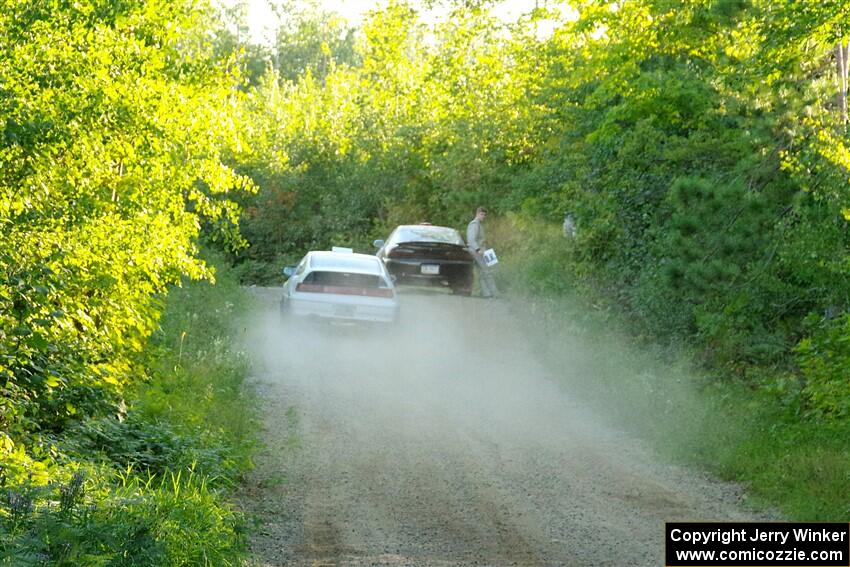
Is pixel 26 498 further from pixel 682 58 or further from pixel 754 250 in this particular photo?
pixel 682 58

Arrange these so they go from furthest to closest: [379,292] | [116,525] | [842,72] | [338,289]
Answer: [379,292], [338,289], [842,72], [116,525]

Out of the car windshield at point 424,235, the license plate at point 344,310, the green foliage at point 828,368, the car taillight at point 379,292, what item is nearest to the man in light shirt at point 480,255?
the car windshield at point 424,235

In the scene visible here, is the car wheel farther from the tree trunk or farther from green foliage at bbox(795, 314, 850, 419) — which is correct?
the tree trunk

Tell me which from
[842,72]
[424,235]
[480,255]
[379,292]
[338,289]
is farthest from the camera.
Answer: [480,255]

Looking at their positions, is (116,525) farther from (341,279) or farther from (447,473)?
(341,279)

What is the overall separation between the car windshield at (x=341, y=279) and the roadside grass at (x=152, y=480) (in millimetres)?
3894

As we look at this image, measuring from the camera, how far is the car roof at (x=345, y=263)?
21922mm

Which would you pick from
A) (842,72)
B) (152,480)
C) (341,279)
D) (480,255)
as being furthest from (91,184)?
(480,255)

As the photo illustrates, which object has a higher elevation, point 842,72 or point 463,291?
point 842,72

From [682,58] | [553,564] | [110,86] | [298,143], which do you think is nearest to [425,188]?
[298,143]

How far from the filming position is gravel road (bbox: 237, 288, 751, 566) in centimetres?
945

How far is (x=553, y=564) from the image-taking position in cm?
895

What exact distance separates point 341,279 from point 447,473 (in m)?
9.90

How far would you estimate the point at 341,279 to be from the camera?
21688 mm
